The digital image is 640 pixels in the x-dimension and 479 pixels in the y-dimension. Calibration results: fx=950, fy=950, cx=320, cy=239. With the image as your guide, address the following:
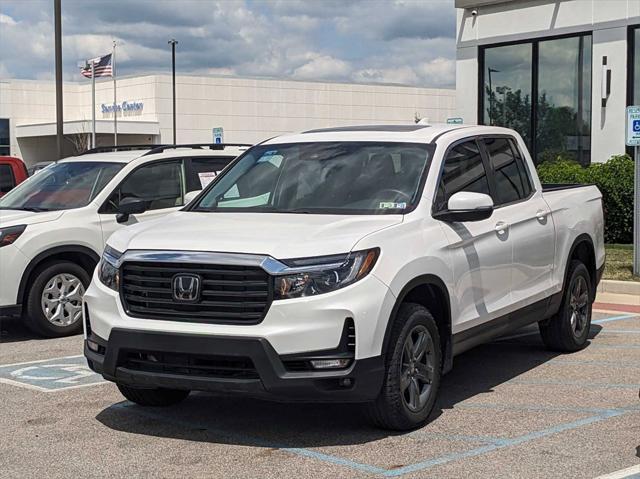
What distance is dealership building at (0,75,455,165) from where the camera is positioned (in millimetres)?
72125

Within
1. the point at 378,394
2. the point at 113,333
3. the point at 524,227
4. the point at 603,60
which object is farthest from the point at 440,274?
the point at 603,60

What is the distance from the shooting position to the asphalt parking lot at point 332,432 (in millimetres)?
5152

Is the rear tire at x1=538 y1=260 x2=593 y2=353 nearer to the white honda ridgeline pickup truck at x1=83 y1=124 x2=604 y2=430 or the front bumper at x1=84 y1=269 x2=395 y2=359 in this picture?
the white honda ridgeline pickup truck at x1=83 y1=124 x2=604 y2=430

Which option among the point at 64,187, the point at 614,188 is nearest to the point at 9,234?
the point at 64,187

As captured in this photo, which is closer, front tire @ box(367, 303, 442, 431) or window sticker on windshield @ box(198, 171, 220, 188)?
front tire @ box(367, 303, 442, 431)

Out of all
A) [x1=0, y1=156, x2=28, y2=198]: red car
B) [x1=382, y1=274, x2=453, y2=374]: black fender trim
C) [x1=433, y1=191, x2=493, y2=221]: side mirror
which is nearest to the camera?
[x1=382, y1=274, x2=453, y2=374]: black fender trim

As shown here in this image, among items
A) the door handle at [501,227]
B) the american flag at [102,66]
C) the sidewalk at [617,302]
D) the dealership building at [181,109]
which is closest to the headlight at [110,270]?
the door handle at [501,227]

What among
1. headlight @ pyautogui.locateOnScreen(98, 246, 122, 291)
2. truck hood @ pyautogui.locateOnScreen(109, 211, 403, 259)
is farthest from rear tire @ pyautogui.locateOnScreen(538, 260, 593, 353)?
headlight @ pyautogui.locateOnScreen(98, 246, 122, 291)

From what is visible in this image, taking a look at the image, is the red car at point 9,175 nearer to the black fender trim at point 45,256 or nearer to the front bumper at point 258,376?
the black fender trim at point 45,256

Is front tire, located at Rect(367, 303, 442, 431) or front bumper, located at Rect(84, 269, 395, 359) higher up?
front bumper, located at Rect(84, 269, 395, 359)

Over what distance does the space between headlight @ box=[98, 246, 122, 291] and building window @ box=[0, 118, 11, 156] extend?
2843 inches

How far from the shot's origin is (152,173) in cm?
1034

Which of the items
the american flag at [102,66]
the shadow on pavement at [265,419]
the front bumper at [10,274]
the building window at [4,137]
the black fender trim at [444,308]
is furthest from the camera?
the building window at [4,137]

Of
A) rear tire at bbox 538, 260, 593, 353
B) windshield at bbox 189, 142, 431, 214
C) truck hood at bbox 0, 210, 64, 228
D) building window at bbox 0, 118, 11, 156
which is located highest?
building window at bbox 0, 118, 11, 156
